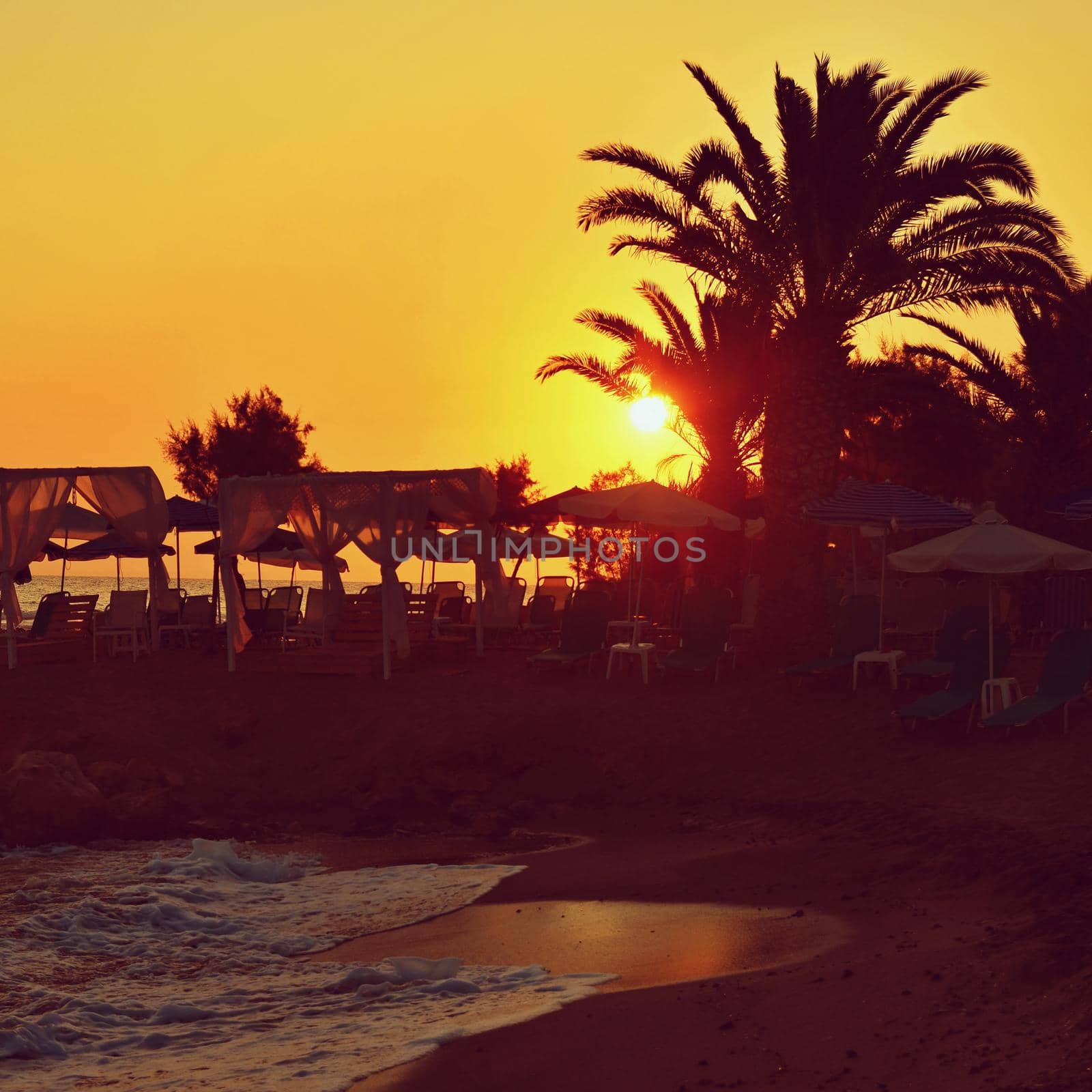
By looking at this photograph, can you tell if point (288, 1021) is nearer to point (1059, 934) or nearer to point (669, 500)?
point (1059, 934)

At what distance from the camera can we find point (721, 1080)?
6570 mm

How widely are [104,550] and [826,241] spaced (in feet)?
47.1

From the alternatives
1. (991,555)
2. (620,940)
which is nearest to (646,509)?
(991,555)

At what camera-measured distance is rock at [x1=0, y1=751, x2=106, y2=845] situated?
45.5ft

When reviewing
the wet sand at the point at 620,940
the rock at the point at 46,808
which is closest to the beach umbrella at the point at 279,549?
the rock at the point at 46,808

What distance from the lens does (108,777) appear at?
50.2ft

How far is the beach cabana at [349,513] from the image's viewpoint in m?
19.0

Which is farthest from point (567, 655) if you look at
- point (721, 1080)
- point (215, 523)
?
point (721, 1080)

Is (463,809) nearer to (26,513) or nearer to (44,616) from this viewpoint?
(26,513)

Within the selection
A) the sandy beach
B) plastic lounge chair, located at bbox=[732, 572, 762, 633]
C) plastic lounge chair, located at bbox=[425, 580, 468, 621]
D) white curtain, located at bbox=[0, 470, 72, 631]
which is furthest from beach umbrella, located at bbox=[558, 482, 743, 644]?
white curtain, located at bbox=[0, 470, 72, 631]

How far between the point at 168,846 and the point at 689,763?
4948 millimetres

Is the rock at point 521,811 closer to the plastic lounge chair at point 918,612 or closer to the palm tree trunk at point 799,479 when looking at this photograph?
the palm tree trunk at point 799,479

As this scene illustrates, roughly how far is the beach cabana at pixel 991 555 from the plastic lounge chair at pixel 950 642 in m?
1.05

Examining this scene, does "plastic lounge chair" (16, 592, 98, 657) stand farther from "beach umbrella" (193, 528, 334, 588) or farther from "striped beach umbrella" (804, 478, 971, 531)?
"striped beach umbrella" (804, 478, 971, 531)
